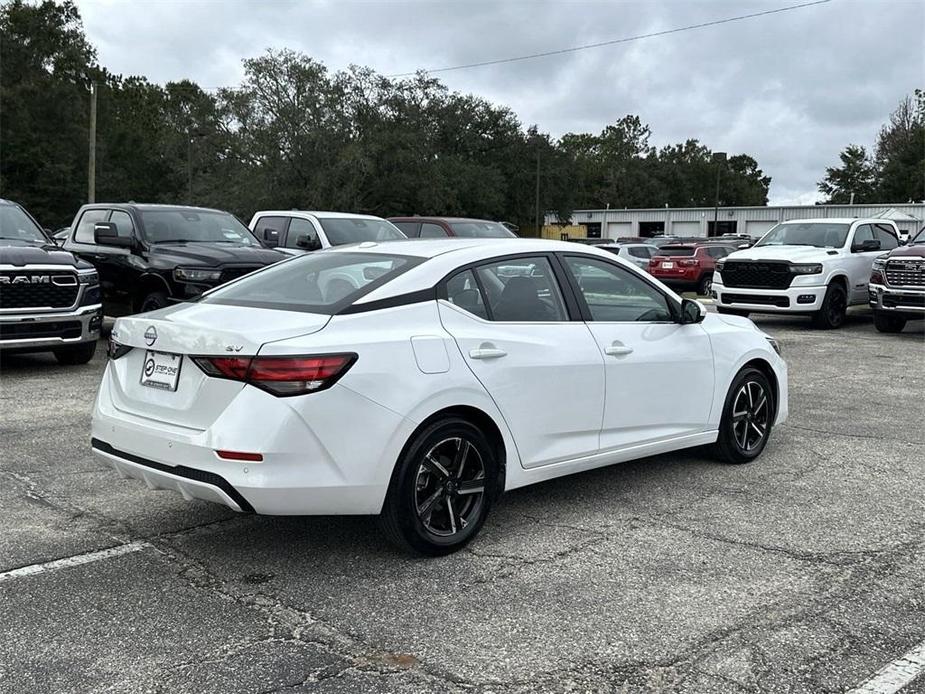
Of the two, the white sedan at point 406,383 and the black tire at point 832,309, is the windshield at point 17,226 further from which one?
the black tire at point 832,309

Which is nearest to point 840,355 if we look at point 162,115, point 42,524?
point 42,524

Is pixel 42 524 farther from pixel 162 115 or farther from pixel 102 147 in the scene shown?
pixel 162 115

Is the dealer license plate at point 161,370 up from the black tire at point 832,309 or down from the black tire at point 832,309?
up

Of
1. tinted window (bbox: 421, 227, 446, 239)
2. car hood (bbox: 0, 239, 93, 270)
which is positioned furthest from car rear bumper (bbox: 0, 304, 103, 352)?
tinted window (bbox: 421, 227, 446, 239)

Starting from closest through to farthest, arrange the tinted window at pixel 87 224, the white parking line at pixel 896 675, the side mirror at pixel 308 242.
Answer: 1. the white parking line at pixel 896 675
2. the tinted window at pixel 87 224
3. the side mirror at pixel 308 242

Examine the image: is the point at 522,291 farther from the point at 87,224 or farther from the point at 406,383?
the point at 87,224

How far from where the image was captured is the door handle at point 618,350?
5172 millimetres

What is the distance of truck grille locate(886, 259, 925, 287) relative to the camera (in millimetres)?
14052

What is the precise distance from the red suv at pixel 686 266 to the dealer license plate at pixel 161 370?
21975 mm

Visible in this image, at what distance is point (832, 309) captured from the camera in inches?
624

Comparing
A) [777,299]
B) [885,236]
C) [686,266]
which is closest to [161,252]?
[777,299]

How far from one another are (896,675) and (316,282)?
310 cm

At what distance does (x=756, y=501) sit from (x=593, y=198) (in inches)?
4717

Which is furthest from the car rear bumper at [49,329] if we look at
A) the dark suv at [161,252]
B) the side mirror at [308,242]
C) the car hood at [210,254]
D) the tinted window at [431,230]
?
the tinted window at [431,230]
